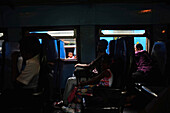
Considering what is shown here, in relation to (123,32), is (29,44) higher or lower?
lower

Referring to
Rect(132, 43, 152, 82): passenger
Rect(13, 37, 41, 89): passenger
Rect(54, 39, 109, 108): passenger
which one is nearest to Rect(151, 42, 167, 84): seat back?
Rect(132, 43, 152, 82): passenger

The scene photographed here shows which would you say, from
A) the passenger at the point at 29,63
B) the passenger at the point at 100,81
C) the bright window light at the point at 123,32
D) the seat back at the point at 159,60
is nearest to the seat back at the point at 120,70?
the passenger at the point at 100,81

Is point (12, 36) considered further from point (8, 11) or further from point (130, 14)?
point (130, 14)

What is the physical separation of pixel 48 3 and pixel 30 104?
3.07 meters

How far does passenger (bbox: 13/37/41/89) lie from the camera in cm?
158

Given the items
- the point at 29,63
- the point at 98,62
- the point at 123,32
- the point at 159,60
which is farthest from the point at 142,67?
the point at 29,63

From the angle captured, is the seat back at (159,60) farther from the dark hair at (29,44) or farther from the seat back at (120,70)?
the dark hair at (29,44)

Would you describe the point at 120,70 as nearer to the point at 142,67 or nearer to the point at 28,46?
the point at 28,46

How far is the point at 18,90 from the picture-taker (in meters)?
1.60

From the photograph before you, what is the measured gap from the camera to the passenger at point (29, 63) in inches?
62.0

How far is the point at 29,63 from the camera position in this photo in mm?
1581

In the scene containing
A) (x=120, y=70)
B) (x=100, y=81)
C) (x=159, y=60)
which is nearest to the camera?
(x=120, y=70)

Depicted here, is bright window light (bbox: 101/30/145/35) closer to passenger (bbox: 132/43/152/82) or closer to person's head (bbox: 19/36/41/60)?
passenger (bbox: 132/43/152/82)

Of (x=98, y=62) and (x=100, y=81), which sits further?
(x=98, y=62)
